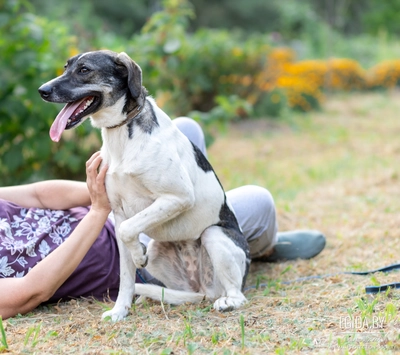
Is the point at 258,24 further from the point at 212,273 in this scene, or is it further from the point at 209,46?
the point at 212,273

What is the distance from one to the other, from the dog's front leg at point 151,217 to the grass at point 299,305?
386 mm

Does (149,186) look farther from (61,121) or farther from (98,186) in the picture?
(61,121)

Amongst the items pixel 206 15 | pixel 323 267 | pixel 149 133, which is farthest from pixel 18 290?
pixel 206 15

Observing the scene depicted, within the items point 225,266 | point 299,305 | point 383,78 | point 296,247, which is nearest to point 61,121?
point 225,266

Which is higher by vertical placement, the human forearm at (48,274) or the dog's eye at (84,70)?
the dog's eye at (84,70)

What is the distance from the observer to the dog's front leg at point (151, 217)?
2.60 meters

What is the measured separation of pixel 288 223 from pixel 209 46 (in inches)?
193

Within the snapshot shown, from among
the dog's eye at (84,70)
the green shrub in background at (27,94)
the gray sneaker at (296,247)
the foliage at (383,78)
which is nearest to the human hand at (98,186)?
the dog's eye at (84,70)

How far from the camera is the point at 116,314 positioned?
2.72 m

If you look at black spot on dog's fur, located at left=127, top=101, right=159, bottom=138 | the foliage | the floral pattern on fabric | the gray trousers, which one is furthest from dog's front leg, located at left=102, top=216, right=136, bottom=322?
the foliage

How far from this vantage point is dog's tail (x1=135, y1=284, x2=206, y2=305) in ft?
9.54

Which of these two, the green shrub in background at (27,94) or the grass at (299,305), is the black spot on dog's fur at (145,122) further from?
the green shrub in background at (27,94)

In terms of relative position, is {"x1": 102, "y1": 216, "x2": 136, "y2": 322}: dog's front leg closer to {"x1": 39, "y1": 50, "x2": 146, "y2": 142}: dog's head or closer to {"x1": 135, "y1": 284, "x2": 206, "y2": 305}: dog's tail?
{"x1": 135, "y1": 284, "x2": 206, "y2": 305}: dog's tail

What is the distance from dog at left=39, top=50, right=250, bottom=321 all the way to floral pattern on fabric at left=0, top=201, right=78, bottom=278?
0.41 metres
